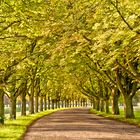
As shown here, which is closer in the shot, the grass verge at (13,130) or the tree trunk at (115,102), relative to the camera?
the grass verge at (13,130)

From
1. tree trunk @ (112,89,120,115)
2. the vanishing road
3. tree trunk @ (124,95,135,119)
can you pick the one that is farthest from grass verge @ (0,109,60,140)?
tree trunk @ (112,89,120,115)

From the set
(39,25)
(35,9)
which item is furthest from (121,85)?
(35,9)

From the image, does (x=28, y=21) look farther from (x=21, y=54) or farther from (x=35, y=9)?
(x=21, y=54)

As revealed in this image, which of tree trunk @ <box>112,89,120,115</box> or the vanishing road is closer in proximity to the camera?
the vanishing road

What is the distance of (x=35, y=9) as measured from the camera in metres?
16.8

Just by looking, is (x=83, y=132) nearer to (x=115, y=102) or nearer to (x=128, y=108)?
(x=128, y=108)

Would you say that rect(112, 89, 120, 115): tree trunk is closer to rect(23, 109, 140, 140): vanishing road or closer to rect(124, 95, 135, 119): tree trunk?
rect(124, 95, 135, 119): tree trunk

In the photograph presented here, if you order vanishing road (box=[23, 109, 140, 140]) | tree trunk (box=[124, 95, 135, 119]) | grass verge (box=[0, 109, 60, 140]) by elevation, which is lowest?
vanishing road (box=[23, 109, 140, 140])

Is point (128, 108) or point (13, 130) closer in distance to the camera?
point (13, 130)

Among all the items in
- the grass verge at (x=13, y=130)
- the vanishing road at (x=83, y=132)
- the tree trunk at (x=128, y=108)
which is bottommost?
the vanishing road at (x=83, y=132)

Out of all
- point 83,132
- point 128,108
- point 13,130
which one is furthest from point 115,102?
point 13,130

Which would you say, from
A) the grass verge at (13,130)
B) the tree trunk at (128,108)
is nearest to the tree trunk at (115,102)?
the tree trunk at (128,108)

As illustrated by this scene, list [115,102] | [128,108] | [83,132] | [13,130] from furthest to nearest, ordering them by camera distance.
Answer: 1. [115,102]
2. [128,108]
3. [13,130]
4. [83,132]

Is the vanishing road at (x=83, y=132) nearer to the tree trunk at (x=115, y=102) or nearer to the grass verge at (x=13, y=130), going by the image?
the grass verge at (x=13, y=130)
